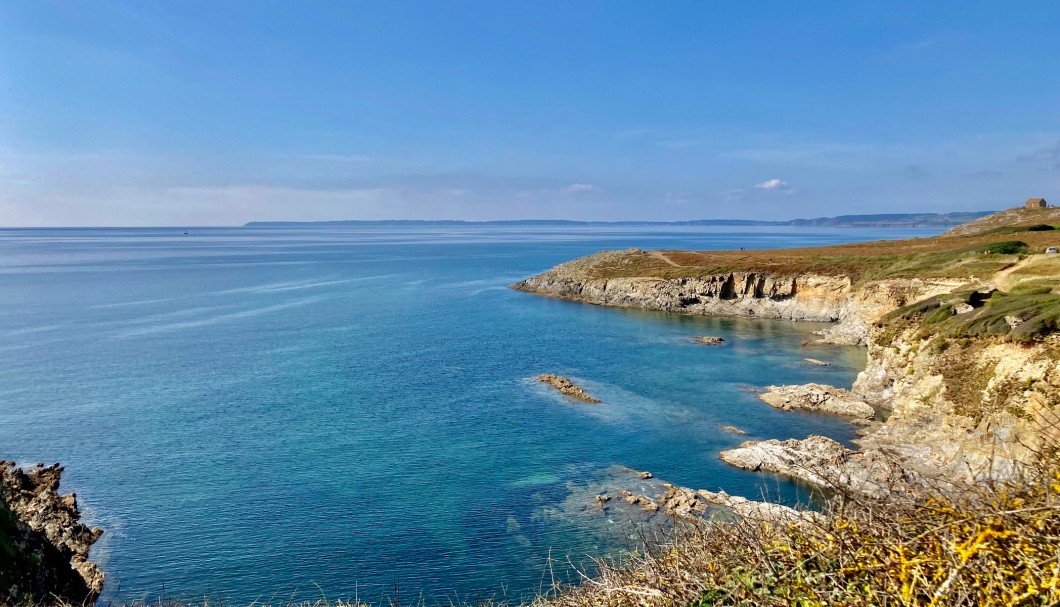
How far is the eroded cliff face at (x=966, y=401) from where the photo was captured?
2493 centimetres

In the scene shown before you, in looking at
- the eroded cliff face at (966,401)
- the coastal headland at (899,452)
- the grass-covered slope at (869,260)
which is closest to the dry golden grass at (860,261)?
the grass-covered slope at (869,260)

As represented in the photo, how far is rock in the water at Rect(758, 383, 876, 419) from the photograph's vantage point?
122 ft

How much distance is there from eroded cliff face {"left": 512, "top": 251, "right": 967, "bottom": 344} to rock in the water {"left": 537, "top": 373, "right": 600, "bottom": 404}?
29.3 m

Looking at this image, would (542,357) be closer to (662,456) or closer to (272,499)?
(662,456)

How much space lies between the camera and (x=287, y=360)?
5319 cm

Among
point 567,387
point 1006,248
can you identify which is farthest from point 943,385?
point 1006,248

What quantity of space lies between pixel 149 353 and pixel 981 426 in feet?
196

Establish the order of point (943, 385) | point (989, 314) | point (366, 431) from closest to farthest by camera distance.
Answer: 1. point (943, 385)
2. point (989, 314)
3. point (366, 431)

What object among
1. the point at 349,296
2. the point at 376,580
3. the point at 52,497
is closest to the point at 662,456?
the point at 376,580

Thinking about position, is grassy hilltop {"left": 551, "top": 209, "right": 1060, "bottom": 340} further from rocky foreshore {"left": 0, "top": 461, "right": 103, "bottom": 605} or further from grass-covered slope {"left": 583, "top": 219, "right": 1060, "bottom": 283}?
rocky foreshore {"left": 0, "top": 461, "right": 103, "bottom": 605}

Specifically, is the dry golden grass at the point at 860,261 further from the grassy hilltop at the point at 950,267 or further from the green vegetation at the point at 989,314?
the green vegetation at the point at 989,314

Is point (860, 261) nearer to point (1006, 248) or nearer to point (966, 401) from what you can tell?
point (1006, 248)

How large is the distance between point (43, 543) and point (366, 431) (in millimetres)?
17516

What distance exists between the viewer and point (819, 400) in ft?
128
